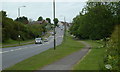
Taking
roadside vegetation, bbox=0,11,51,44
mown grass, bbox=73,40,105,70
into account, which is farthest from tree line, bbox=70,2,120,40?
roadside vegetation, bbox=0,11,51,44

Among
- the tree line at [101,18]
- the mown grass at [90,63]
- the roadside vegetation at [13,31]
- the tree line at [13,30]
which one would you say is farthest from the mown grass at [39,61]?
the tree line at [13,30]

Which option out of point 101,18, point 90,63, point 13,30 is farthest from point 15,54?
point 13,30

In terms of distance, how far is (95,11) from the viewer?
3042 centimetres

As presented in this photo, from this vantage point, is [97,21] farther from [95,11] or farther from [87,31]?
[87,31]

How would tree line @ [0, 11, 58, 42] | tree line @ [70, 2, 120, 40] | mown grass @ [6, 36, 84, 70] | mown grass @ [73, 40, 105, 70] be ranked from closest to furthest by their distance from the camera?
mown grass @ [73, 40, 105, 70] < mown grass @ [6, 36, 84, 70] < tree line @ [70, 2, 120, 40] < tree line @ [0, 11, 58, 42]

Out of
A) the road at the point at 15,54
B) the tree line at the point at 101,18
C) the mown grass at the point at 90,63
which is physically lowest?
the road at the point at 15,54

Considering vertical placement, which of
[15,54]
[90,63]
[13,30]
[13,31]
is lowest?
[15,54]

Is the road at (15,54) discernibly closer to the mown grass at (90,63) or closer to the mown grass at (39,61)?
the mown grass at (39,61)

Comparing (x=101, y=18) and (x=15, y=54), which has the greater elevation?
(x=101, y=18)

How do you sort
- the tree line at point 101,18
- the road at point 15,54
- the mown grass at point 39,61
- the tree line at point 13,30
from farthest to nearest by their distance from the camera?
the tree line at point 13,30, the tree line at point 101,18, the road at point 15,54, the mown grass at point 39,61

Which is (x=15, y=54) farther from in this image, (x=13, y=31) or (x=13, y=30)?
(x=13, y=30)

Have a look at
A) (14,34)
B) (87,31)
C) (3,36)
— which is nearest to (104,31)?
(87,31)

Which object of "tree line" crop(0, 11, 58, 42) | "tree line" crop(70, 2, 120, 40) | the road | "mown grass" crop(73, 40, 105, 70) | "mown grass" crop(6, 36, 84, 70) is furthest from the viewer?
"tree line" crop(0, 11, 58, 42)

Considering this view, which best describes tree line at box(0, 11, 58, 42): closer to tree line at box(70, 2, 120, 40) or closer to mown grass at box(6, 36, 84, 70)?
tree line at box(70, 2, 120, 40)
